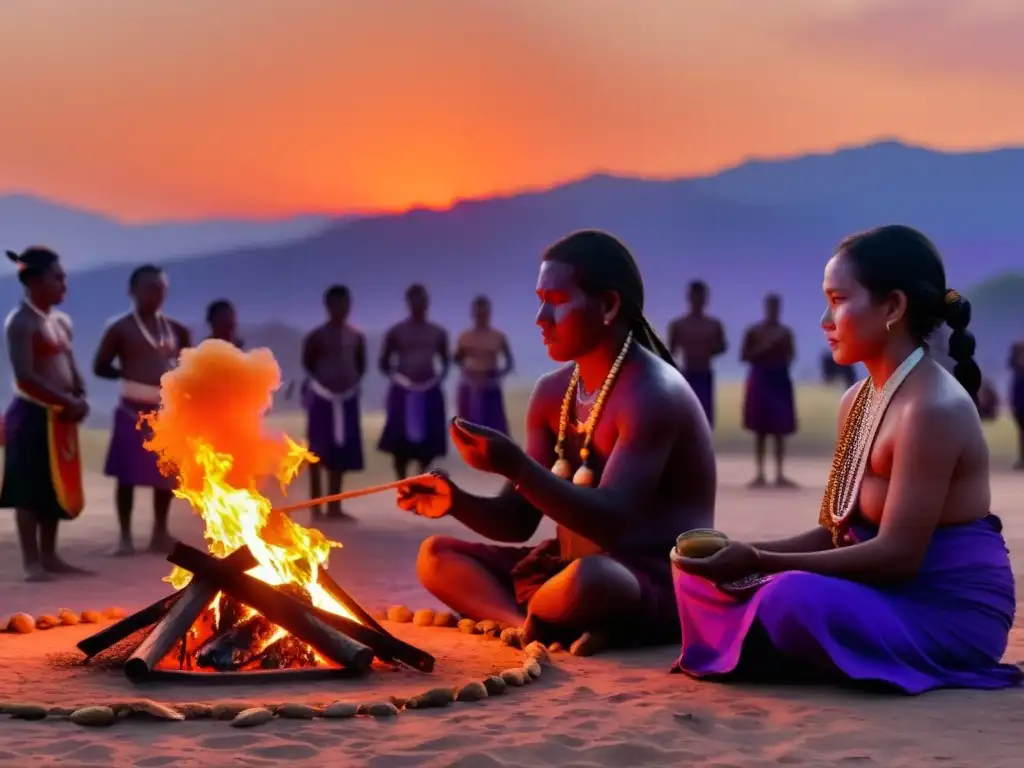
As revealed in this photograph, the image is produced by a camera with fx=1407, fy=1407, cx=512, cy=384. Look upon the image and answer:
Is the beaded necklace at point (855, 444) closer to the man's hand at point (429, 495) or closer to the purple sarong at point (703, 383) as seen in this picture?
the man's hand at point (429, 495)

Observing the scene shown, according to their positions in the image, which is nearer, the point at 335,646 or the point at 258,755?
the point at 258,755

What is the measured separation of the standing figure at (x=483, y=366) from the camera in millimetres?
15594

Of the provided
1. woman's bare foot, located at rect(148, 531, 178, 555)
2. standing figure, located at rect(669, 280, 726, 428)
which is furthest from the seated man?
standing figure, located at rect(669, 280, 726, 428)

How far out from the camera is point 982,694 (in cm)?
500

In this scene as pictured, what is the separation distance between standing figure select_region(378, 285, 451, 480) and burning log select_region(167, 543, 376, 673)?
845 cm

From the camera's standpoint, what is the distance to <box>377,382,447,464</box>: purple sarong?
45.6ft

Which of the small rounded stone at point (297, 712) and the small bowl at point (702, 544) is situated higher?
the small bowl at point (702, 544)

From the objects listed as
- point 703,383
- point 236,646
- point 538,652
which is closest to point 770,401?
point 703,383

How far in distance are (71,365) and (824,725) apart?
19.7 ft

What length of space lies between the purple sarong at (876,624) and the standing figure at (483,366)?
10253 millimetres

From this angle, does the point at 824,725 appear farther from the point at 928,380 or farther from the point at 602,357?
the point at 602,357

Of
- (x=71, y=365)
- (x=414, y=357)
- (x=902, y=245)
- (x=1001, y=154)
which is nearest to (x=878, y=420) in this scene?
(x=902, y=245)

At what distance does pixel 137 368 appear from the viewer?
9.83 metres

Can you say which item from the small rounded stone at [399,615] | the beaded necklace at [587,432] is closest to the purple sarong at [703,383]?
the small rounded stone at [399,615]
